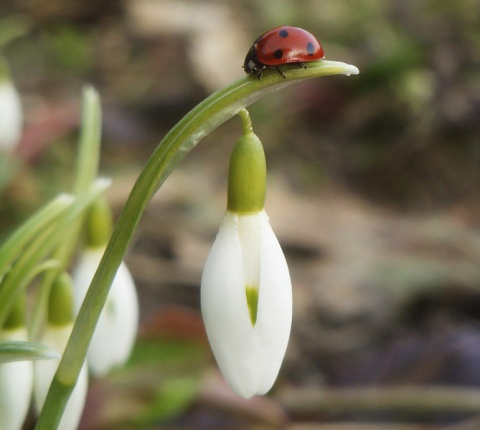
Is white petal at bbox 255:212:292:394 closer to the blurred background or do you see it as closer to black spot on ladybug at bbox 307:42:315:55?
black spot on ladybug at bbox 307:42:315:55

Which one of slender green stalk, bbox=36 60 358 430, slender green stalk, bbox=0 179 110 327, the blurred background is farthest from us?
the blurred background

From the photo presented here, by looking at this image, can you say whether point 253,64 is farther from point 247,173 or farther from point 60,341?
point 60,341

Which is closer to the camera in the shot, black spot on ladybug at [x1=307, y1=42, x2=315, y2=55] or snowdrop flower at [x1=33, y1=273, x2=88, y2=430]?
black spot on ladybug at [x1=307, y1=42, x2=315, y2=55]

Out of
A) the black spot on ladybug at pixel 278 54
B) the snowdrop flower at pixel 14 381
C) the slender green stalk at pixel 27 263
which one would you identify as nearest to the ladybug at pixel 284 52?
the black spot on ladybug at pixel 278 54

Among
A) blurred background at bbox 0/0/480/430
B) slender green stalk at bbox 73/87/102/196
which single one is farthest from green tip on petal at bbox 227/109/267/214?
blurred background at bbox 0/0/480/430

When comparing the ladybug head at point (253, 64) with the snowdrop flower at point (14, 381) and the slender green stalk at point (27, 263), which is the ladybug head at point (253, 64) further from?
the snowdrop flower at point (14, 381)

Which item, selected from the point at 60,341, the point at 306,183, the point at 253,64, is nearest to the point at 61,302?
the point at 60,341
